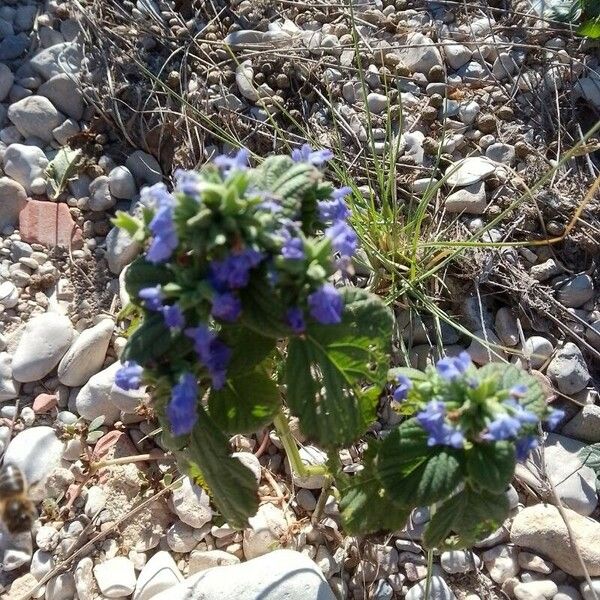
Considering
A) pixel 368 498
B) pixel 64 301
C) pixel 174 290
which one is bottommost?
pixel 64 301

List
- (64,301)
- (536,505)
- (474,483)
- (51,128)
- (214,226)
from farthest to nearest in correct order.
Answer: (51,128)
(64,301)
(536,505)
(474,483)
(214,226)

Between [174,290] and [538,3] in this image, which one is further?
[538,3]

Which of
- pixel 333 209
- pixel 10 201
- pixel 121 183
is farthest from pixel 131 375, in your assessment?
pixel 10 201

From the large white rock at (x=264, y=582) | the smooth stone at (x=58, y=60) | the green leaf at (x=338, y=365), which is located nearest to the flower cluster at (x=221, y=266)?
the green leaf at (x=338, y=365)

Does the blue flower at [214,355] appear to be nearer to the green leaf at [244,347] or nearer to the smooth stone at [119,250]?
the green leaf at [244,347]

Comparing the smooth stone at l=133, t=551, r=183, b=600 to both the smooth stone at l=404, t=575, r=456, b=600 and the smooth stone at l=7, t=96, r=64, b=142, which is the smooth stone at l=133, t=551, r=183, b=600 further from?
the smooth stone at l=7, t=96, r=64, b=142

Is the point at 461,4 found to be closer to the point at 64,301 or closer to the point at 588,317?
the point at 588,317

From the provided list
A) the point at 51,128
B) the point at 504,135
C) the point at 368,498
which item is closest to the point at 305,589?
the point at 368,498

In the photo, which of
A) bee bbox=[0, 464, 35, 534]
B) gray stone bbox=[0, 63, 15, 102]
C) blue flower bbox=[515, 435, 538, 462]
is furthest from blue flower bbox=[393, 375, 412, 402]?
gray stone bbox=[0, 63, 15, 102]
